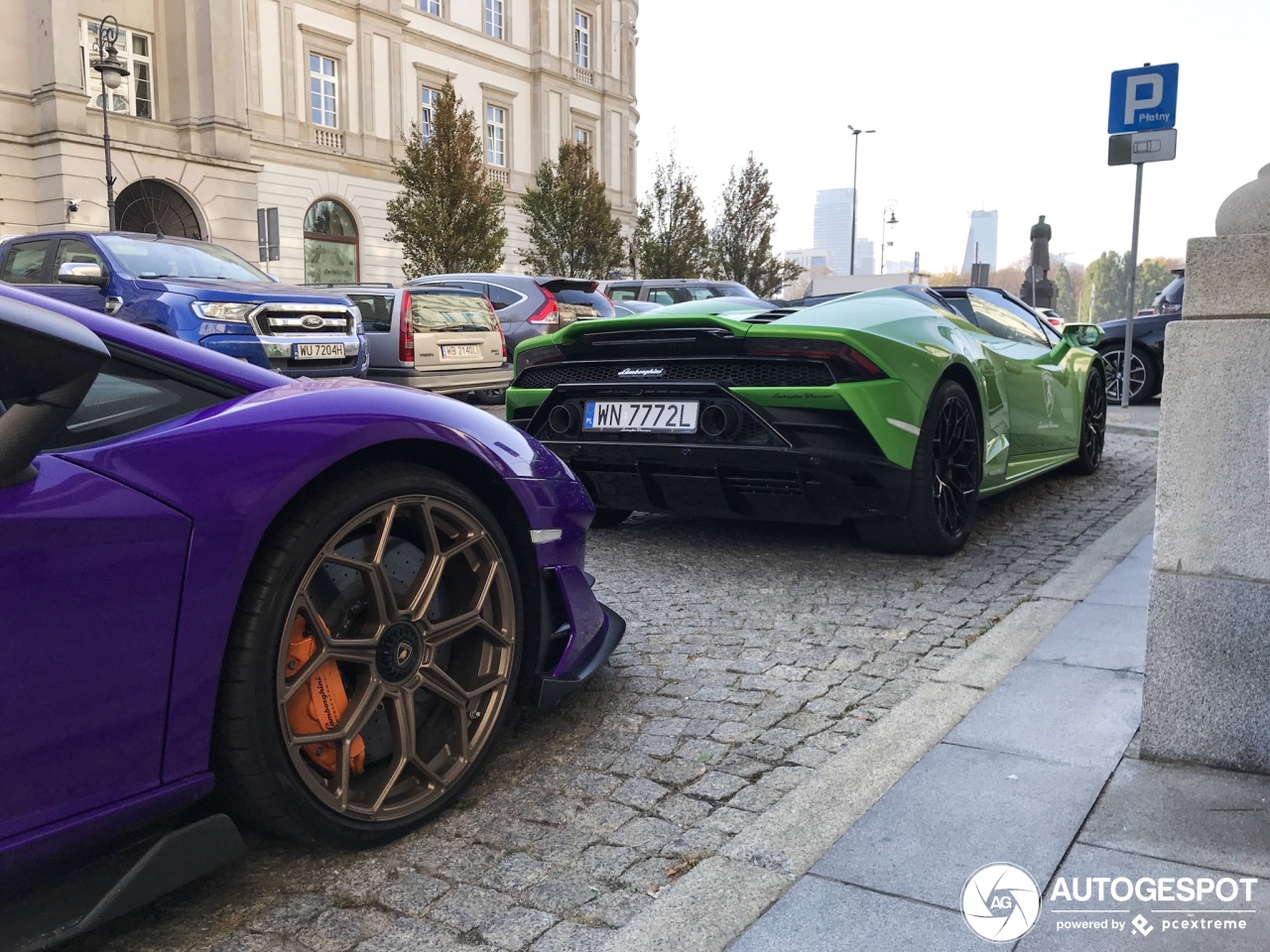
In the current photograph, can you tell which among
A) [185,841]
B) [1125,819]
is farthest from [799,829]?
[185,841]

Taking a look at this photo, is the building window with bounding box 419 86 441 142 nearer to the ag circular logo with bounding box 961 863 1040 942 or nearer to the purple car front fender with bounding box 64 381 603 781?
the purple car front fender with bounding box 64 381 603 781

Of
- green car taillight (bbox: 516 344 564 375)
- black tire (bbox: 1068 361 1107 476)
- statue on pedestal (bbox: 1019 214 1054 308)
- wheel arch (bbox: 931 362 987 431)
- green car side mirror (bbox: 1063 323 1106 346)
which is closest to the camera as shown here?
wheel arch (bbox: 931 362 987 431)

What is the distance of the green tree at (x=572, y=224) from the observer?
36219 millimetres

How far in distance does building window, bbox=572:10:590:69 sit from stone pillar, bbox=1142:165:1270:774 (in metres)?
44.2

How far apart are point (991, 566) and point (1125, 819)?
9.04ft

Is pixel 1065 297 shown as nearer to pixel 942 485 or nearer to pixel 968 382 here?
pixel 968 382

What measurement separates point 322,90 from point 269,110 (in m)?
2.47

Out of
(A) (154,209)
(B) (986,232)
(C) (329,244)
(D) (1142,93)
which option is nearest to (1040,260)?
(D) (1142,93)

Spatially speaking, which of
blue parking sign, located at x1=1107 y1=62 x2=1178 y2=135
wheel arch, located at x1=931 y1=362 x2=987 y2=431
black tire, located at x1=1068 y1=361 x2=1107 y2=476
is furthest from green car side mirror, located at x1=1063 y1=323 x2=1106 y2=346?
blue parking sign, located at x1=1107 y1=62 x2=1178 y2=135

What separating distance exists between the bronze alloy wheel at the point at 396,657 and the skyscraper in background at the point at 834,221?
165689 millimetres

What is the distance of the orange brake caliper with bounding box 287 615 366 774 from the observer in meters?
2.19

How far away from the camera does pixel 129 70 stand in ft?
91.9

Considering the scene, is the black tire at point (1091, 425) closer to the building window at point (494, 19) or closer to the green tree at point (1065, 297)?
the building window at point (494, 19)

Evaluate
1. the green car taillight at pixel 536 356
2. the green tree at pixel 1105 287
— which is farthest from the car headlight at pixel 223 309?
the green tree at pixel 1105 287
